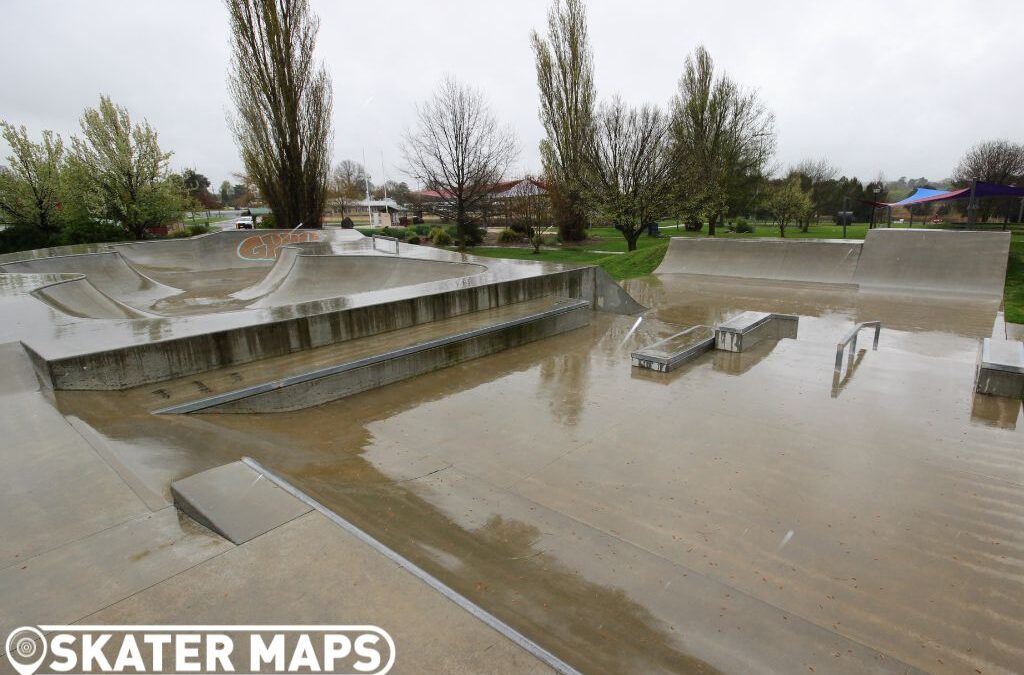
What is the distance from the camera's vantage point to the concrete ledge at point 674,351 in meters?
7.40

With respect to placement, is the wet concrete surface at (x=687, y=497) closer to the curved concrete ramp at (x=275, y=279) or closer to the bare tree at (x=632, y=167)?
the curved concrete ramp at (x=275, y=279)

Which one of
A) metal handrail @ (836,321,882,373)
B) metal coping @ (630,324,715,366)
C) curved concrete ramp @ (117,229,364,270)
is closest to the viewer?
metal handrail @ (836,321,882,373)

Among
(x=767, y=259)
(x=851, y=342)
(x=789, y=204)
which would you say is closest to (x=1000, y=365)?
(x=851, y=342)

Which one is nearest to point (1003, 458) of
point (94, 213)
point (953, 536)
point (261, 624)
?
point (953, 536)

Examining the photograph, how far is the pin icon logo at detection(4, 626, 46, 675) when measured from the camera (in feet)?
6.27

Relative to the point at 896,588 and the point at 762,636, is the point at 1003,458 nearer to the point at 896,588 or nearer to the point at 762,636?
the point at 896,588

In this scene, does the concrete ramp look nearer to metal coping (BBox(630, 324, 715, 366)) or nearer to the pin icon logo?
metal coping (BBox(630, 324, 715, 366))

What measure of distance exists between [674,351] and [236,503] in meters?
6.36

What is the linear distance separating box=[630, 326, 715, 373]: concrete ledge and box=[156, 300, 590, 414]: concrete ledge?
6.71 ft

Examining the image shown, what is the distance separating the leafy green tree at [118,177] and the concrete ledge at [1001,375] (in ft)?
90.6

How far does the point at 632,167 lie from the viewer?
21375mm

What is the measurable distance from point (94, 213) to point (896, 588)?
28.8m

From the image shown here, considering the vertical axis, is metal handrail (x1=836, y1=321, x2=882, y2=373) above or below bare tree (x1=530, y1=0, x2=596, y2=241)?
below

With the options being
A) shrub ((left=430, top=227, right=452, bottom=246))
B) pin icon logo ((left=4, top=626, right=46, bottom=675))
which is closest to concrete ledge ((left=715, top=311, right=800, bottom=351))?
pin icon logo ((left=4, top=626, right=46, bottom=675))
